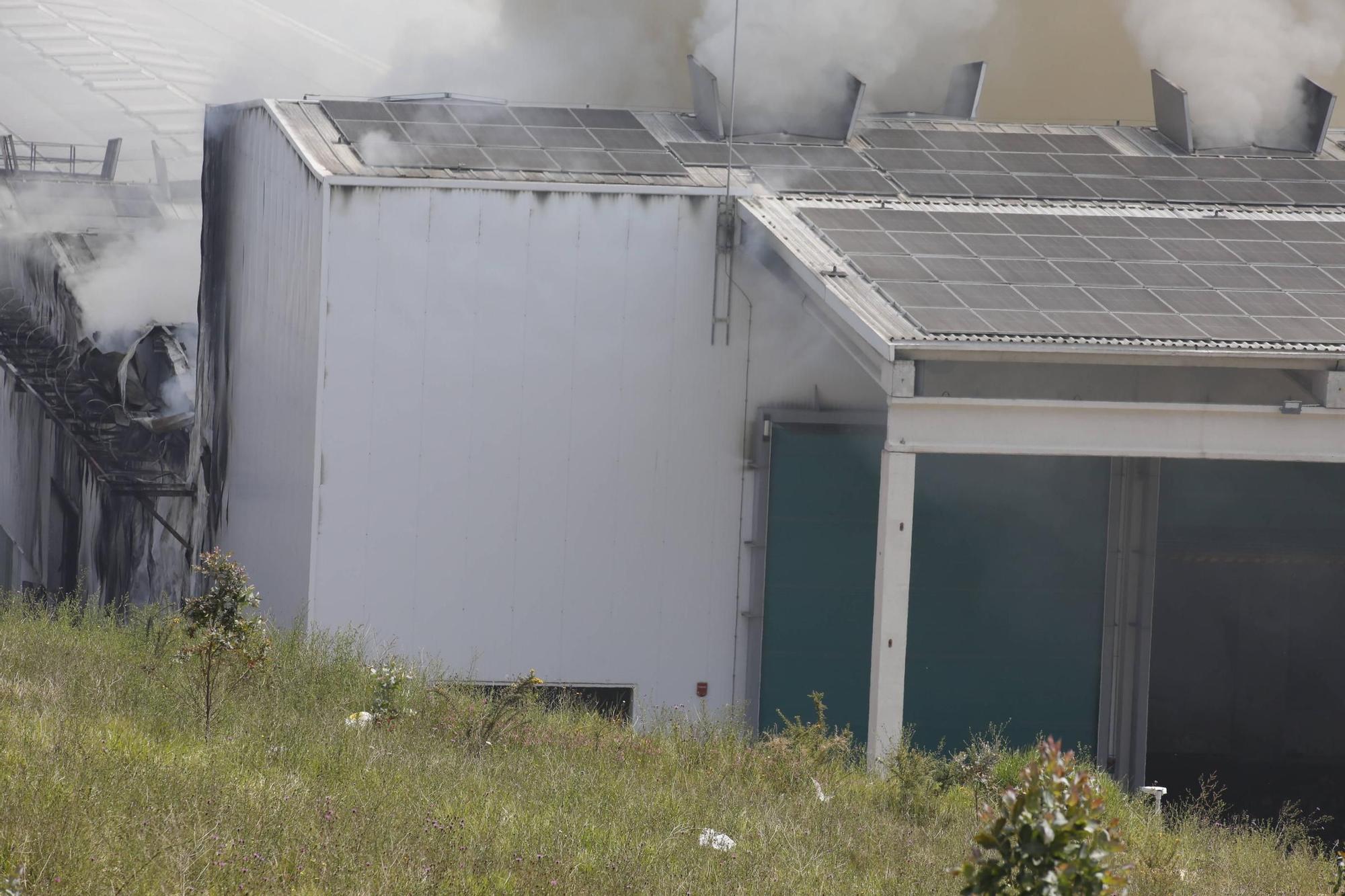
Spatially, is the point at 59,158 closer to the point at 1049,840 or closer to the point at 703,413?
the point at 703,413

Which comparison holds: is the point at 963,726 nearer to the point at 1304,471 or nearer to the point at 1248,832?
the point at 1248,832

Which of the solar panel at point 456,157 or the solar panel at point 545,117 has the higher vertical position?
the solar panel at point 545,117

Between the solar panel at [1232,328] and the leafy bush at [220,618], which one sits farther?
the solar panel at [1232,328]

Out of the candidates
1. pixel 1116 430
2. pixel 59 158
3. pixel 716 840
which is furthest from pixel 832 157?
pixel 59 158

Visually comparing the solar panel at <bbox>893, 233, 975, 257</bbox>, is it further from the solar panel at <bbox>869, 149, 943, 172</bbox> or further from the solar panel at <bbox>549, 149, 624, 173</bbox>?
the solar panel at <bbox>549, 149, 624, 173</bbox>

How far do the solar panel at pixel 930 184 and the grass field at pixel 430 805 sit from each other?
6165 millimetres

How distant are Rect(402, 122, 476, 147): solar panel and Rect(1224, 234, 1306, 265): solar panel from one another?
23.7 ft

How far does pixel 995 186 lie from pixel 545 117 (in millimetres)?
4737

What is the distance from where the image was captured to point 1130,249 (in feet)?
41.3

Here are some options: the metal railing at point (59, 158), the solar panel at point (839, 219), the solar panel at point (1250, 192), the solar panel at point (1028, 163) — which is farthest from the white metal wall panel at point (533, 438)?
the metal railing at point (59, 158)

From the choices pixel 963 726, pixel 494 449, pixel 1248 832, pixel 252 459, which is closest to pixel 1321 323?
pixel 1248 832

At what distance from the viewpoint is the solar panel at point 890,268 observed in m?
11.4

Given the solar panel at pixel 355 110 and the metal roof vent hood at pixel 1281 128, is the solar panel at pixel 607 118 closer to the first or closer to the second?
the solar panel at pixel 355 110

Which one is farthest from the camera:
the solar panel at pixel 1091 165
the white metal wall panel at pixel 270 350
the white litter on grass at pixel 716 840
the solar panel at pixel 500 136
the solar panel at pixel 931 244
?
the solar panel at pixel 1091 165
